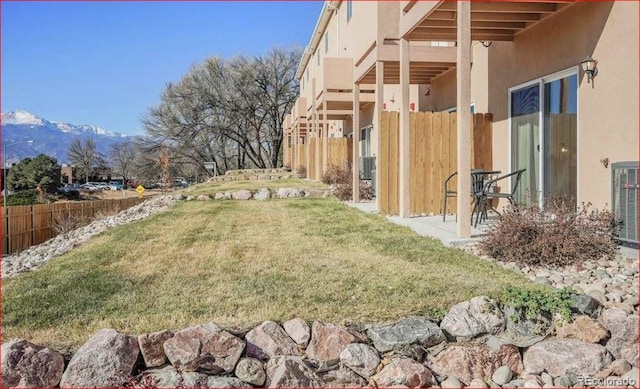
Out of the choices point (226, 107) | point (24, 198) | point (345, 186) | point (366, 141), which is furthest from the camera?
point (226, 107)

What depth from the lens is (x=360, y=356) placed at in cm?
324

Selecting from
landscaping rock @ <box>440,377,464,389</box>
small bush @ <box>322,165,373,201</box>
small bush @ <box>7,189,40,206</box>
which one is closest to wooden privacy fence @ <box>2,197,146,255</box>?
small bush @ <box>322,165,373,201</box>

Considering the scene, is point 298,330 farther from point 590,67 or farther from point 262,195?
point 262,195

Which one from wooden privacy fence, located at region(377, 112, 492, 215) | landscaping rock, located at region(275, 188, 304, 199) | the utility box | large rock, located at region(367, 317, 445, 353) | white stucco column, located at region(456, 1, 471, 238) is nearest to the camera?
large rock, located at region(367, 317, 445, 353)

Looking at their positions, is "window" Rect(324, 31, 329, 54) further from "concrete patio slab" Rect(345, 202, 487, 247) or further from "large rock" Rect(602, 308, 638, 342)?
"large rock" Rect(602, 308, 638, 342)

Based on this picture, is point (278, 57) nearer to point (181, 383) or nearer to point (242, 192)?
point (242, 192)

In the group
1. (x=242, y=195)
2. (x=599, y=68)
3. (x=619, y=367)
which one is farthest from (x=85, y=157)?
(x=619, y=367)

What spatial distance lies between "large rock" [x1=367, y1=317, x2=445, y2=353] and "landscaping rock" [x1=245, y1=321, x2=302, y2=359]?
0.56 m

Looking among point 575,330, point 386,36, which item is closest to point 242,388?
point 575,330

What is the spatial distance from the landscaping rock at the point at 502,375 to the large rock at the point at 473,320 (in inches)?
11.5

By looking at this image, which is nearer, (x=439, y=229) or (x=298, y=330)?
(x=298, y=330)

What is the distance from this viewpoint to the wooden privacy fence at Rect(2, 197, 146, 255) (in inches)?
572

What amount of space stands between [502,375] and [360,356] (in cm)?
97

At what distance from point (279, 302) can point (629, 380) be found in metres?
2.49
